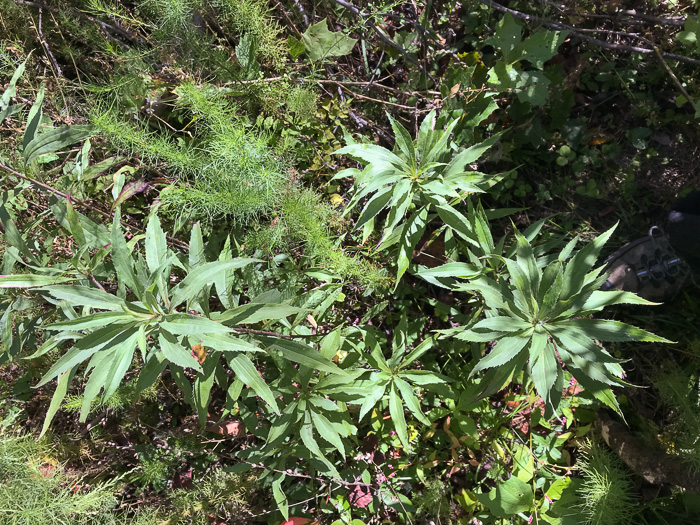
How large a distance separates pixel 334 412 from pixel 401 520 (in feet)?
3.79

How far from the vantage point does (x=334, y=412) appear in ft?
6.49

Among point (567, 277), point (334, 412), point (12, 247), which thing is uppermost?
point (567, 277)

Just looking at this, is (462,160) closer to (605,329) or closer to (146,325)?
(605,329)

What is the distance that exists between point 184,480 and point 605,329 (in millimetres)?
2517

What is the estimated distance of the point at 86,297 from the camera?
1339mm

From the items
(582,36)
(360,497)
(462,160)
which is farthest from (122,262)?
(582,36)

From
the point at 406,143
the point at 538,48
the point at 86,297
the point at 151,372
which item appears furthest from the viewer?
the point at 538,48

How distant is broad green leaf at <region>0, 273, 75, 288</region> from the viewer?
57.8 inches

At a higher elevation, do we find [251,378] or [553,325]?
[553,325]

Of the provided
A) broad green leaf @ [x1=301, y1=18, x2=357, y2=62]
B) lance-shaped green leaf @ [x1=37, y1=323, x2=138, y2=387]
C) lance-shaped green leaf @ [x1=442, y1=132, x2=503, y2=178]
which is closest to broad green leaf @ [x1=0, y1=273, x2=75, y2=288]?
lance-shaped green leaf @ [x1=37, y1=323, x2=138, y2=387]

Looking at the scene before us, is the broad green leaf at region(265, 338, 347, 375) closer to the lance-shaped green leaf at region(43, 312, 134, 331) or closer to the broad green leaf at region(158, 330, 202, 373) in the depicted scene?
the broad green leaf at region(158, 330, 202, 373)

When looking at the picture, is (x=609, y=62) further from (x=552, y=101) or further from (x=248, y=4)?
(x=248, y=4)

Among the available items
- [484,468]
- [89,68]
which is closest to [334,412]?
[484,468]

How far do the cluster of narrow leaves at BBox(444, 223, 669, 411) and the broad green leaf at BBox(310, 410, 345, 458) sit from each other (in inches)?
24.6
